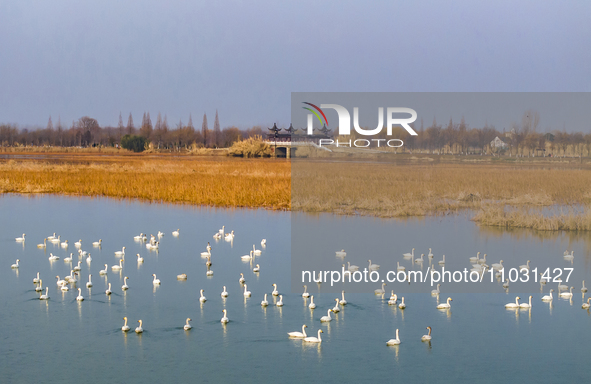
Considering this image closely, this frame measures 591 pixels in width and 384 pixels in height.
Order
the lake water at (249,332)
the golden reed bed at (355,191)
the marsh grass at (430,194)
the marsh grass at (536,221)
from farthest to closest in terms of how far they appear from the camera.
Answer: the marsh grass at (430,194)
the golden reed bed at (355,191)
the marsh grass at (536,221)
the lake water at (249,332)

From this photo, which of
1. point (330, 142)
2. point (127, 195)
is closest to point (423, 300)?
point (127, 195)

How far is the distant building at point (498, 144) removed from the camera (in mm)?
95312

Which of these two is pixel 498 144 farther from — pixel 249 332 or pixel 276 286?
pixel 249 332

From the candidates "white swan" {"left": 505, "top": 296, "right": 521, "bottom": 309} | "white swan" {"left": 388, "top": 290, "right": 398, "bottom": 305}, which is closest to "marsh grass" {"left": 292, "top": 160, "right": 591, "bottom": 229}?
"white swan" {"left": 505, "top": 296, "right": 521, "bottom": 309}

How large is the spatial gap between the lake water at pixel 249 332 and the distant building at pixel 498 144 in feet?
256

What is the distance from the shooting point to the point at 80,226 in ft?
85.6

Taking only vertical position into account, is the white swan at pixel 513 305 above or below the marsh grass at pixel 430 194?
below

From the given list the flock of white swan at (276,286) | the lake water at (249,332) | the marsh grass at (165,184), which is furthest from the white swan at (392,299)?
the marsh grass at (165,184)

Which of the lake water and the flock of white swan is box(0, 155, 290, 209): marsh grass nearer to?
the flock of white swan

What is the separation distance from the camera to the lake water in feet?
35.3

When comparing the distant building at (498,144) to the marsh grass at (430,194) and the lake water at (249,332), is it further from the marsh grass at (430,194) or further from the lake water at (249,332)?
the lake water at (249,332)

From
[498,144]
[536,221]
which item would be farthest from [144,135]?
[536,221]

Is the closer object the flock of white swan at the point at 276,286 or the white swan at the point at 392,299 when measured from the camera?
the flock of white swan at the point at 276,286

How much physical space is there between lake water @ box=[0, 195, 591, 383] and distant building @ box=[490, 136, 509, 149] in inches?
3075
